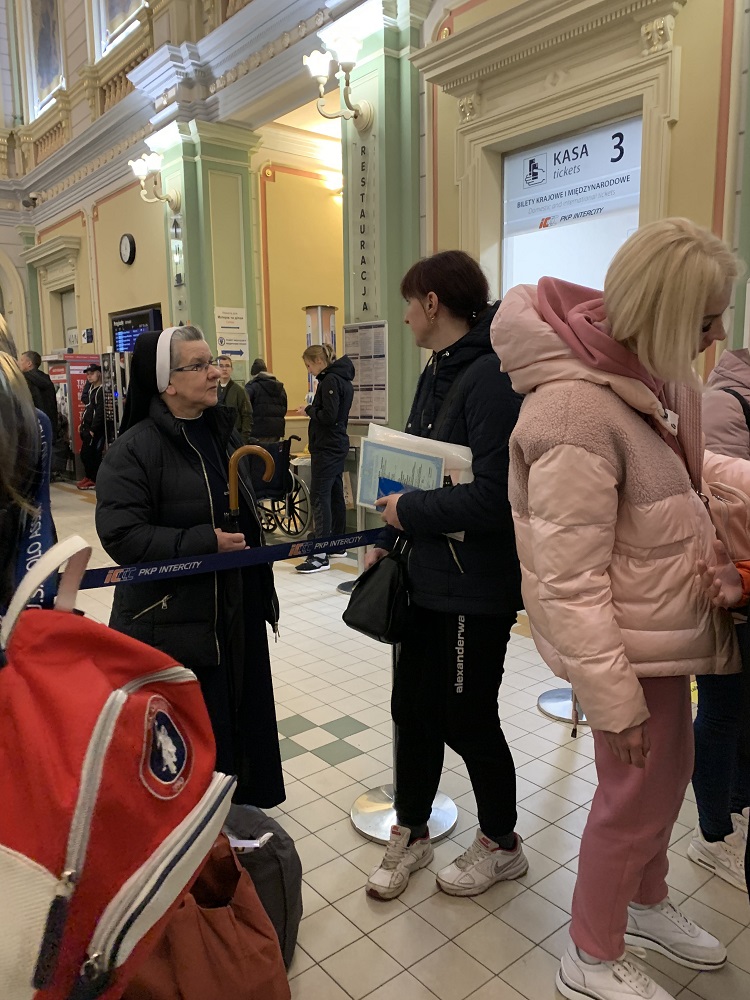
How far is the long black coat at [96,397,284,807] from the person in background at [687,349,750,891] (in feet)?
3.80

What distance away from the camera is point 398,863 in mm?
1936

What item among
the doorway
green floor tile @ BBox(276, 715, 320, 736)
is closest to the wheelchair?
green floor tile @ BBox(276, 715, 320, 736)

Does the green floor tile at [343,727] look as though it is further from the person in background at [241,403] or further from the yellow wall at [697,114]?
the person in background at [241,403]

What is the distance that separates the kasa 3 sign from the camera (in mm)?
3906

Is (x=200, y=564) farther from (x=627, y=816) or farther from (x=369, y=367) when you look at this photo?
(x=369, y=367)

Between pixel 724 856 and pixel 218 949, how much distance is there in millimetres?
1365

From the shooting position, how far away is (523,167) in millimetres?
4508

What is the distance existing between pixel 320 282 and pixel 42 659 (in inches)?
333

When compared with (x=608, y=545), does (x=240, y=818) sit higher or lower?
lower

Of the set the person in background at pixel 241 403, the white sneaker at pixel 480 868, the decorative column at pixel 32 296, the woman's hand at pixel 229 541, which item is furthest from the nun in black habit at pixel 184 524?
the decorative column at pixel 32 296

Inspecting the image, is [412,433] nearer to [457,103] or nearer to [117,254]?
[457,103]

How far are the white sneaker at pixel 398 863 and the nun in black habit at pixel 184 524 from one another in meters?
0.45

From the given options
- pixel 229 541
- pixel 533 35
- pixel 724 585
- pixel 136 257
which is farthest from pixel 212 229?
pixel 724 585

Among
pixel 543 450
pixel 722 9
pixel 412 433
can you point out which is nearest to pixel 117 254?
pixel 722 9
